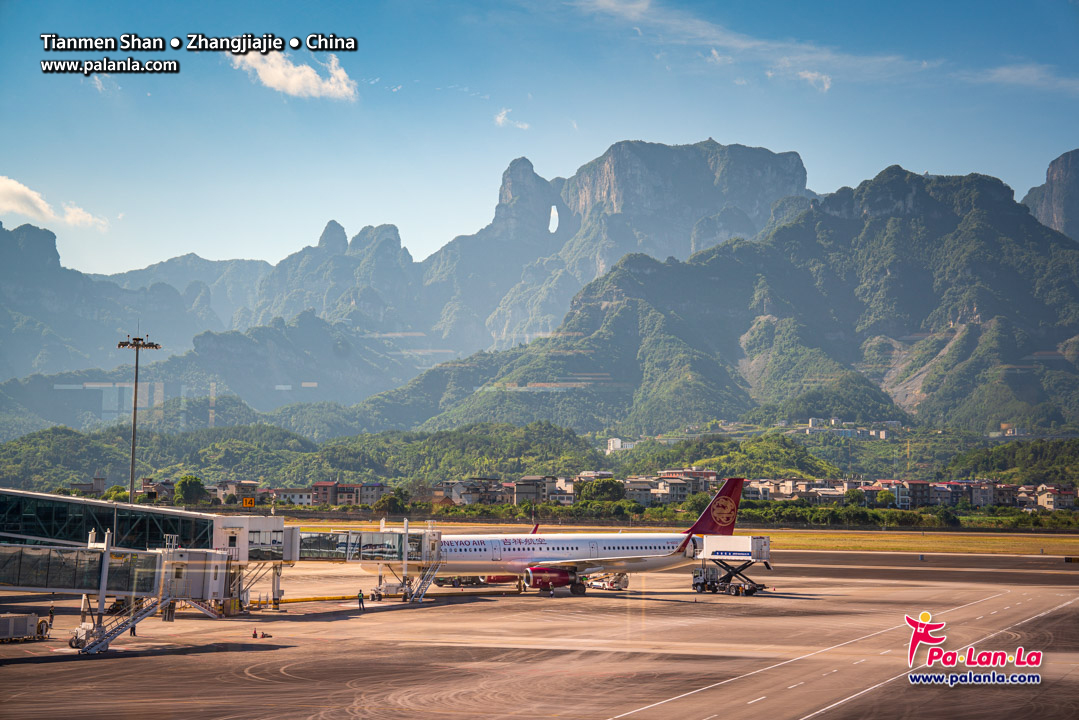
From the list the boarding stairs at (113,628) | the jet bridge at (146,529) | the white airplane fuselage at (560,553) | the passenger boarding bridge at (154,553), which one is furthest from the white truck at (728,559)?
the boarding stairs at (113,628)

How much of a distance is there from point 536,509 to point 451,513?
1665cm

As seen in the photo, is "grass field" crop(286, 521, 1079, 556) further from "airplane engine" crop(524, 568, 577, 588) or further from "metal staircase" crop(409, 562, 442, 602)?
"airplane engine" crop(524, 568, 577, 588)

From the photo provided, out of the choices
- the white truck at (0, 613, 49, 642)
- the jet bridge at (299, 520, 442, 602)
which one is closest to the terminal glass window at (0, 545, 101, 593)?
the white truck at (0, 613, 49, 642)

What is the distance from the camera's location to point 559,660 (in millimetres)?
40062

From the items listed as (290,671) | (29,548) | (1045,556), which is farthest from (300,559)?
(1045,556)

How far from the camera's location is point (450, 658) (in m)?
40.6

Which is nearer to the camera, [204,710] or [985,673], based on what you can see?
[204,710]

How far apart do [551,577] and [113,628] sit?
32.4 m

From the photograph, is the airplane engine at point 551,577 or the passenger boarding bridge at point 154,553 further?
the airplane engine at point 551,577

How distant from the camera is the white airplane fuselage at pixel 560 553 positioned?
6844 cm

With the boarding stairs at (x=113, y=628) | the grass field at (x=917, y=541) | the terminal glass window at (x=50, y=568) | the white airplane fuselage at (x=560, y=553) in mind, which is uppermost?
the terminal glass window at (x=50, y=568)

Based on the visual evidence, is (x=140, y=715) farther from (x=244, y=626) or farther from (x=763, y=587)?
(x=763, y=587)

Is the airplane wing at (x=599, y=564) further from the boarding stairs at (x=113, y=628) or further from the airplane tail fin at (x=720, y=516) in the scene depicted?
the boarding stairs at (x=113, y=628)

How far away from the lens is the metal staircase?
64125 mm
